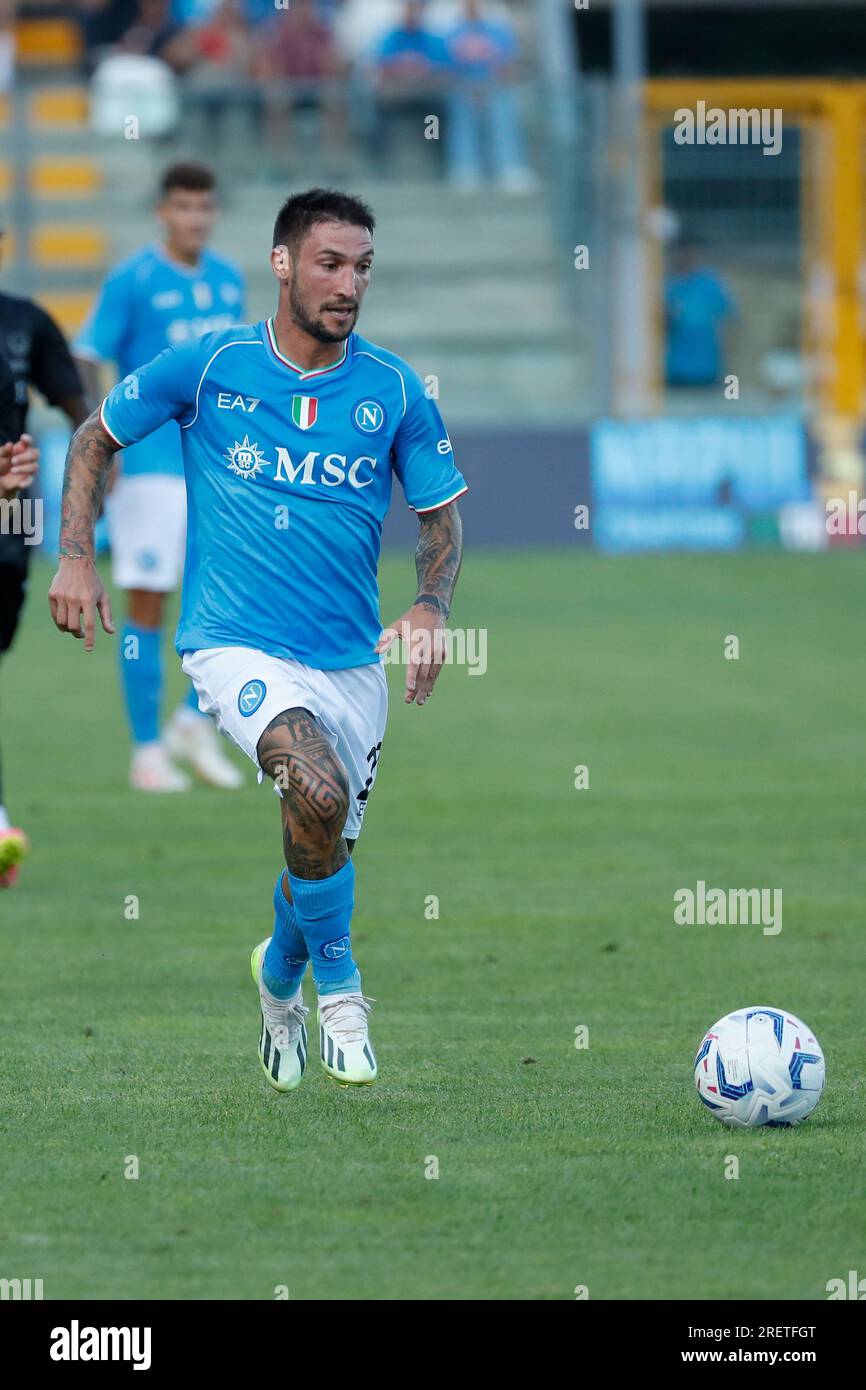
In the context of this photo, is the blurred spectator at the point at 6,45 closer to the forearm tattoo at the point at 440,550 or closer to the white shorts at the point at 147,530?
the white shorts at the point at 147,530

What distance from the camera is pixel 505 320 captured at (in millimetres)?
26375

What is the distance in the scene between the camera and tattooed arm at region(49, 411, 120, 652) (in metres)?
6.06

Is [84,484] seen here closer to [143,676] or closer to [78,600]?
[78,600]

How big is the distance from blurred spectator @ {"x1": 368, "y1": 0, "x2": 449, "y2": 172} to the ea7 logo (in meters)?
20.3

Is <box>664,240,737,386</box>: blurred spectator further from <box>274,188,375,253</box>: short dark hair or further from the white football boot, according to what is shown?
the white football boot

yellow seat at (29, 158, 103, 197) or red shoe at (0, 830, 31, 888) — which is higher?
yellow seat at (29, 158, 103, 197)

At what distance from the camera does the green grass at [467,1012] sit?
4.88 metres

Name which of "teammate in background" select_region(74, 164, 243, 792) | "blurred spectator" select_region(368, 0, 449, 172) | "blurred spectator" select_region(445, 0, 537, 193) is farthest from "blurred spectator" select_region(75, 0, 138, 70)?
"teammate in background" select_region(74, 164, 243, 792)

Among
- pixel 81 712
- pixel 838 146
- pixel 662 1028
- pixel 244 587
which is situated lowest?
pixel 662 1028

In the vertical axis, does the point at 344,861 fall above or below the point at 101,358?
below

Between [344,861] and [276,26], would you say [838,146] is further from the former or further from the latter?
[344,861]

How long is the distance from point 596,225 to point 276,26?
5.04 meters
